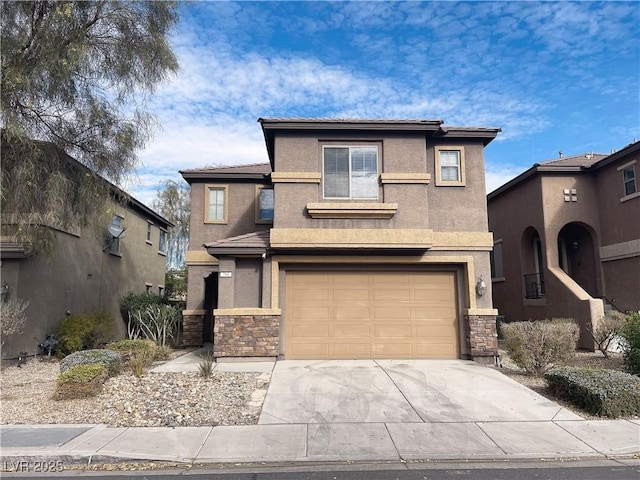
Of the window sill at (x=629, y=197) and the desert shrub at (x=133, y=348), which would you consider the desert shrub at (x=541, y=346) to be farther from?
the desert shrub at (x=133, y=348)

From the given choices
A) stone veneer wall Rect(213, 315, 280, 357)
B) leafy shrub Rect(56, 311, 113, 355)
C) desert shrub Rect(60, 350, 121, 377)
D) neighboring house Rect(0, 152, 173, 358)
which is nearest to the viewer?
desert shrub Rect(60, 350, 121, 377)

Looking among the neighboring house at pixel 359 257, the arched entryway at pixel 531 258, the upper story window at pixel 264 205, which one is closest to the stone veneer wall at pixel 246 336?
the neighboring house at pixel 359 257

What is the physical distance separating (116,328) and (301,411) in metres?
13.3

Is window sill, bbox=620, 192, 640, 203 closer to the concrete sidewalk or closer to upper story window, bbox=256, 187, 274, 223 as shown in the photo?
the concrete sidewalk

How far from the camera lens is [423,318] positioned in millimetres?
12086

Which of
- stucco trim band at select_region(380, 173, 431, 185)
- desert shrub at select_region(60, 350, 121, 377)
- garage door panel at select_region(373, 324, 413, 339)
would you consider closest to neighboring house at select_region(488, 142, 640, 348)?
garage door panel at select_region(373, 324, 413, 339)

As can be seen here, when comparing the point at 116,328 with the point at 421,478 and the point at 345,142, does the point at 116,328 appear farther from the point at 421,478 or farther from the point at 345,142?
the point at 421,478

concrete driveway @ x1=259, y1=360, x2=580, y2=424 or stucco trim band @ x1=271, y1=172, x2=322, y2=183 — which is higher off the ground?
stucco trim band @ x1=271, y1=172, x2=322, y2=183

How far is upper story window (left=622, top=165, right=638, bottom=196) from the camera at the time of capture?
14.7m

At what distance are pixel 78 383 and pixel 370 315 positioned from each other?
268 inches

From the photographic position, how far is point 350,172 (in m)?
12.0

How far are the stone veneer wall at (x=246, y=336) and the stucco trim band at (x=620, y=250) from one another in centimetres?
1152

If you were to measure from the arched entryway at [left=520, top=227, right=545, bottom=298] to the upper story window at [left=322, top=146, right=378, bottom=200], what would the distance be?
878 centimetres

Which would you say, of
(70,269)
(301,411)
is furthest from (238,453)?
(70,269)
